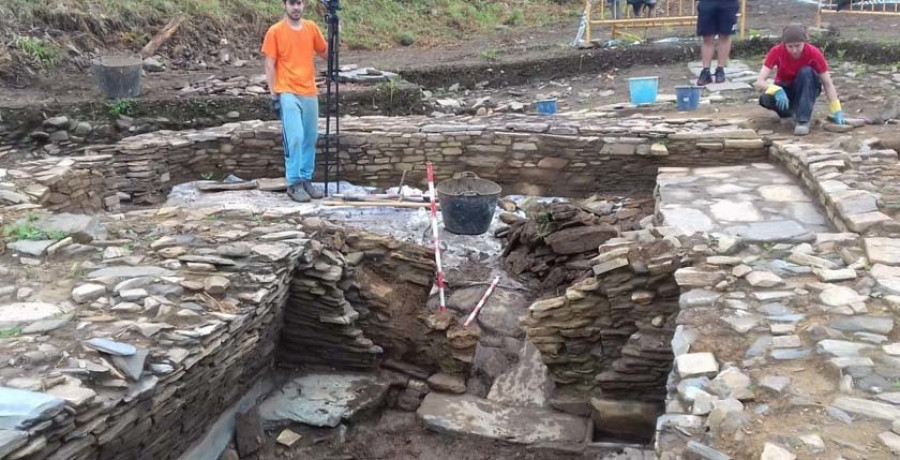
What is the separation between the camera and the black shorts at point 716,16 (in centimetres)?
888

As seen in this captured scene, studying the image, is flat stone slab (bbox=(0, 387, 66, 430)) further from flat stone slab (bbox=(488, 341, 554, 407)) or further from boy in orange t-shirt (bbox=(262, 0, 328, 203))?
boy in orange t-shirt (bbox=(262, 0, 328, 203))

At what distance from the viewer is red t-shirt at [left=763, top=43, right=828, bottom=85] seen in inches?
264

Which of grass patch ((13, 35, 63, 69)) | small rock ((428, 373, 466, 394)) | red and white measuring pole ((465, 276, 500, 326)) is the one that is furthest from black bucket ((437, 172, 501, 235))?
grass patch ((13, 35, 63, 69))

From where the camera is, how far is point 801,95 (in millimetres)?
6859

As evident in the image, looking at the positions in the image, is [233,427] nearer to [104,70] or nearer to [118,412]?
[118,412]

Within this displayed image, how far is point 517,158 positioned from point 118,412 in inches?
200

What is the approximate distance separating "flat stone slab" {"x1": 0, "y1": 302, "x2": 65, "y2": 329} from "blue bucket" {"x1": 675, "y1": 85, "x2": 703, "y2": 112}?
672 cm

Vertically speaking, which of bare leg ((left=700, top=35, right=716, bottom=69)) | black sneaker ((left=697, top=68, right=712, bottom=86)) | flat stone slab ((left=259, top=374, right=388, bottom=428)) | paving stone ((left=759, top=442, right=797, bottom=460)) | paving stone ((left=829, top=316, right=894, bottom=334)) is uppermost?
bare leg ((left=700, top=35, right=716, bottom=69))

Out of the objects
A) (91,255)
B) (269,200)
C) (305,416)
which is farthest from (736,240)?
(269,200)

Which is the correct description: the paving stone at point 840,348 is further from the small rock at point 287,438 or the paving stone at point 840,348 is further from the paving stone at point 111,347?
the small rock at point 287,438

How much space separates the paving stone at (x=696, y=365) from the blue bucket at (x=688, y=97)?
5.57 metres

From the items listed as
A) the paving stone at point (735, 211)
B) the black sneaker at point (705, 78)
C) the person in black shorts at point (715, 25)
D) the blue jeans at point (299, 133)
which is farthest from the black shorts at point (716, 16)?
the blue jeans at point (299, 133)

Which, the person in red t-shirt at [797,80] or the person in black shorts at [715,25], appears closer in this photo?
the person in red t-shirt at [797,80]

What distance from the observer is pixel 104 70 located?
9031 millimetres
